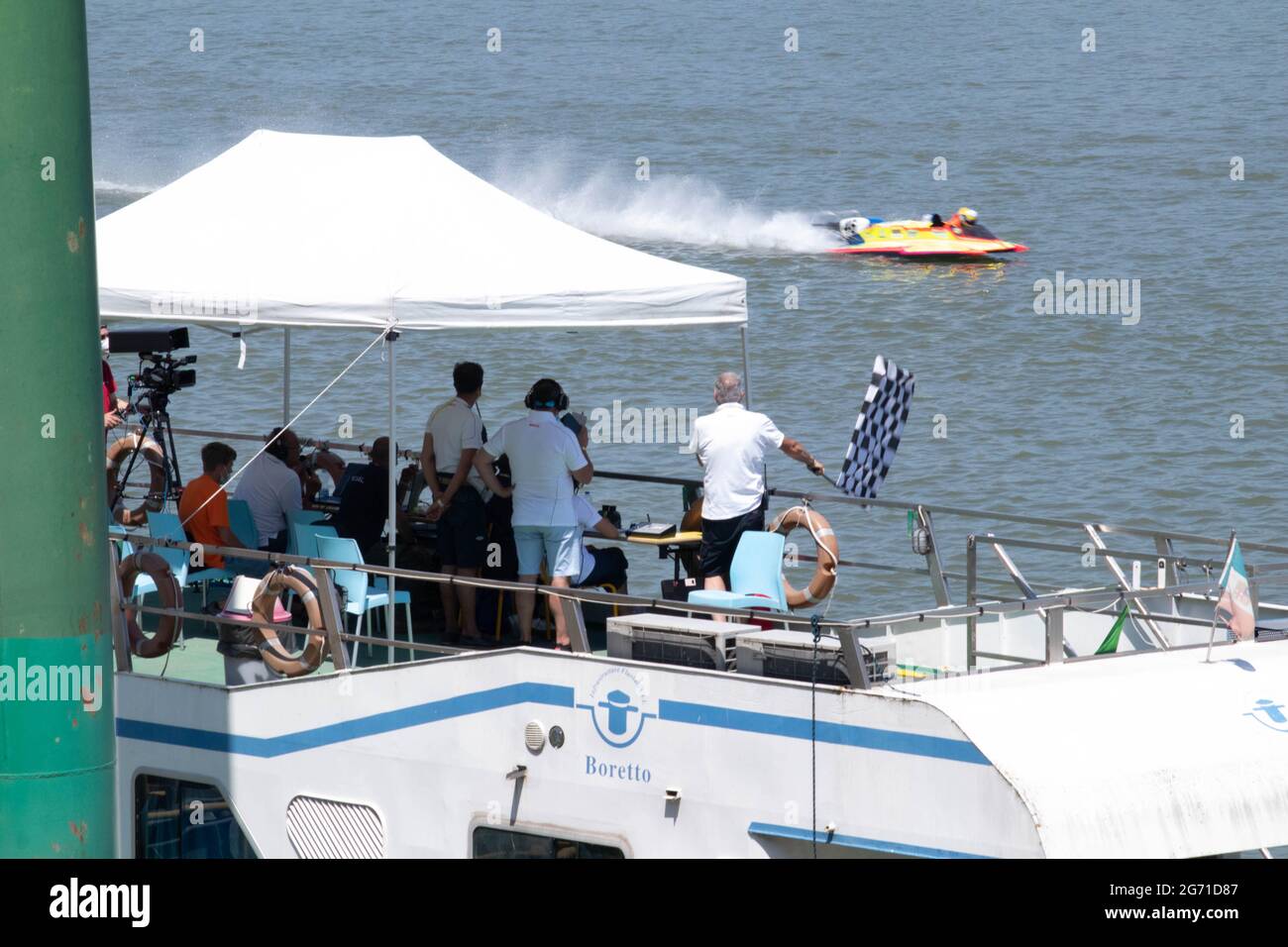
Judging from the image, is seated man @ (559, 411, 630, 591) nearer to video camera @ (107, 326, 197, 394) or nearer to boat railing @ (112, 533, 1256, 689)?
boat railing @ (112, 533, 1256, 689)

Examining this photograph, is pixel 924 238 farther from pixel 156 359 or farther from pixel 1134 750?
pixel 1134 750

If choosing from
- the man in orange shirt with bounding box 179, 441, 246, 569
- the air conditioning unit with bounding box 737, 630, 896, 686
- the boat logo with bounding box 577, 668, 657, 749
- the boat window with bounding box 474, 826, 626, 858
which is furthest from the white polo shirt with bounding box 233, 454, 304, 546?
the air conditioning unit with bounding box 737, 630, 896, 686

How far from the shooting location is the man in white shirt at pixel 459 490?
10586mm

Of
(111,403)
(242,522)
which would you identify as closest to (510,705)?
(242,522)

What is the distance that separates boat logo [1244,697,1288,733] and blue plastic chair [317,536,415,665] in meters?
4.27

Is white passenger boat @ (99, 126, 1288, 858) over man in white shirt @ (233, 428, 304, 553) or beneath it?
beneath

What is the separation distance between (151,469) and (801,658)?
706 centimetres

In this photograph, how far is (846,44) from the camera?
67.0 meters

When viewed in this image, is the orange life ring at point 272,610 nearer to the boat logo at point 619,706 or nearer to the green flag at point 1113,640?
the boat logo at point 619,706

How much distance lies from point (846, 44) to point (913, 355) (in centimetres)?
3595

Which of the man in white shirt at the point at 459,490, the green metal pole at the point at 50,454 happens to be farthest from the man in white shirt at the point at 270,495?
the green metal pole at the point at 50,454

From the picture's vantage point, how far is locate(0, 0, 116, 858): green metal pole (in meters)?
5.71

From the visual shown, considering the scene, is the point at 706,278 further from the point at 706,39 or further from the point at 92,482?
the point at 706,39
